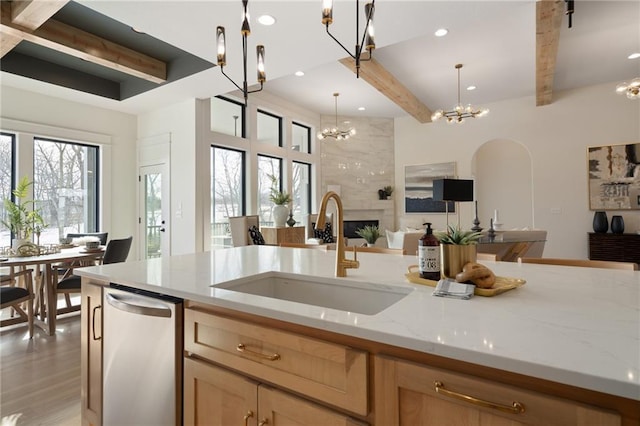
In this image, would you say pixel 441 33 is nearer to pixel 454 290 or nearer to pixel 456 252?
pixel 456 252

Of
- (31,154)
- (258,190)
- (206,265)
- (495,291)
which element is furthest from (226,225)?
(495,291)

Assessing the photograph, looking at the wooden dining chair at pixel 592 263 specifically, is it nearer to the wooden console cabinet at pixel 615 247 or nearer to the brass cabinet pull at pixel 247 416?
the brass cabinet pull at pixel 247 416

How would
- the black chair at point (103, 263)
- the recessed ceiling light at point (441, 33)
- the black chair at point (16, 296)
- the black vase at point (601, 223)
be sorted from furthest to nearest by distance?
1. the black vase at point (601, 223)
2. the recessed ceiling light at point (441, 33)
3. the black chair at point (103, 263)
4. the black chair at point (16, 296)

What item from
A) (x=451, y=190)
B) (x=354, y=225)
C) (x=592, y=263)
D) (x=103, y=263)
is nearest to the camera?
(x=592, y=263)

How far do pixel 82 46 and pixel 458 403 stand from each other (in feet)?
15.3

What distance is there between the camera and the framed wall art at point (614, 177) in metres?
5.64

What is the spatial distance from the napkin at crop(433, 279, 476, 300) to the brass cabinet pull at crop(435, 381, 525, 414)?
364 millimetres

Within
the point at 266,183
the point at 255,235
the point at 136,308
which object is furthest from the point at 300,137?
the point at 136,308

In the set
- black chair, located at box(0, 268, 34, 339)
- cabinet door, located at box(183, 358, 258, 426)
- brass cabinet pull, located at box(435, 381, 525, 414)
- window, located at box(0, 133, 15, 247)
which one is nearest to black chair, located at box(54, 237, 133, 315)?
black chair, located at box(0, 268, 34, 339)

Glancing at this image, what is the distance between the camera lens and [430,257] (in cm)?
123

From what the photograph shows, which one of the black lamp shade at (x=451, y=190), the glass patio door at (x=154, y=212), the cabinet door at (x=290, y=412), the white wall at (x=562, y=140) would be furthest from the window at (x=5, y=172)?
the white wall at (x=562, y=140)

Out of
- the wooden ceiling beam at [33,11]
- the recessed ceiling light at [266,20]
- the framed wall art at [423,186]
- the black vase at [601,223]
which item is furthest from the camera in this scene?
the framed wall art at [423,186]

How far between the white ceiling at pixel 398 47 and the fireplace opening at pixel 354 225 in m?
2.58

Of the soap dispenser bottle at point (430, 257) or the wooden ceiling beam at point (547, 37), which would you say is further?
the wooden ceiling beam at point (547, 37)
